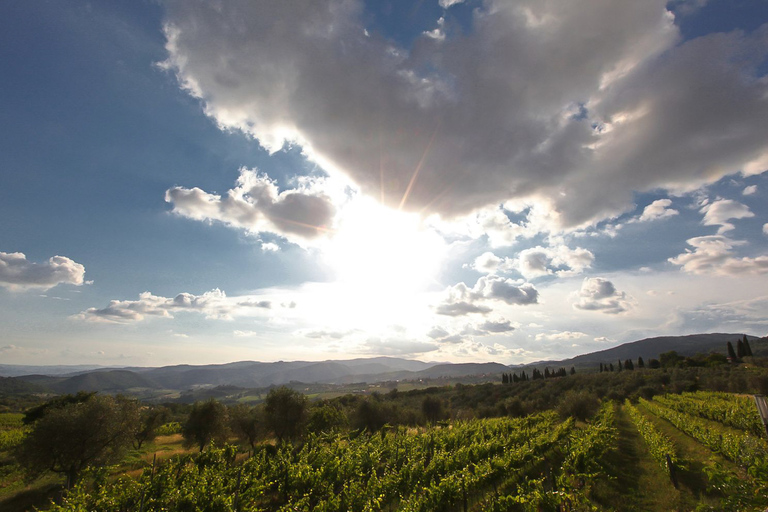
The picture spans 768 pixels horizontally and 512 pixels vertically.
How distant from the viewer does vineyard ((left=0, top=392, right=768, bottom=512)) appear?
1370cm

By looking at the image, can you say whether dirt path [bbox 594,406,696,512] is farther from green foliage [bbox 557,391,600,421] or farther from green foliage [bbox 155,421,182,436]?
green foliage [bbox 155,421,182,436]

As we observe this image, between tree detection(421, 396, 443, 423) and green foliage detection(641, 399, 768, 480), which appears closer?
green foliage detection(641, 399, 768, 480)

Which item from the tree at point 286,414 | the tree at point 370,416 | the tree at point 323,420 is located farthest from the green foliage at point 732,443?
the tree at point 286,414

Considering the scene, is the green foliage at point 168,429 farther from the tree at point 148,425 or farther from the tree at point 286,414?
the tree at point 286,414

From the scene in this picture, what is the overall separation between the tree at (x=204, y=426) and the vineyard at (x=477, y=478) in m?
7.56

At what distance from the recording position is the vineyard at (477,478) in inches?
539

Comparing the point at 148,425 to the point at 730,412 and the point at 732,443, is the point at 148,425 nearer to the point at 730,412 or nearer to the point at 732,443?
the point at 732,443

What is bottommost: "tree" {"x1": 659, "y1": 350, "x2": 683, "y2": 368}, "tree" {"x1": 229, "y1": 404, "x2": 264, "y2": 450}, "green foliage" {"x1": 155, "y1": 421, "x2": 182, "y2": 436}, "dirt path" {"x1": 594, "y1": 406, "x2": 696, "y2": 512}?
"green foliage" {"x1": 155, "y1": 421, "x2": 182, "y2": 436}

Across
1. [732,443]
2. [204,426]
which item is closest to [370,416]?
[204,426]

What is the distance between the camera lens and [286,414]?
133 ft

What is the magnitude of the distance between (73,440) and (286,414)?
20532 mm

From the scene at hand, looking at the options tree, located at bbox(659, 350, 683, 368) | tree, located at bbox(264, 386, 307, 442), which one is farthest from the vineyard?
tree, located at bbox(659, 350, 683, 368)

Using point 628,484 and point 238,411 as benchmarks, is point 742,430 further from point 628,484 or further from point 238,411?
point 238,411

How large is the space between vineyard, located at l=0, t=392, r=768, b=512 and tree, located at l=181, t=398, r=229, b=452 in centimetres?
756
